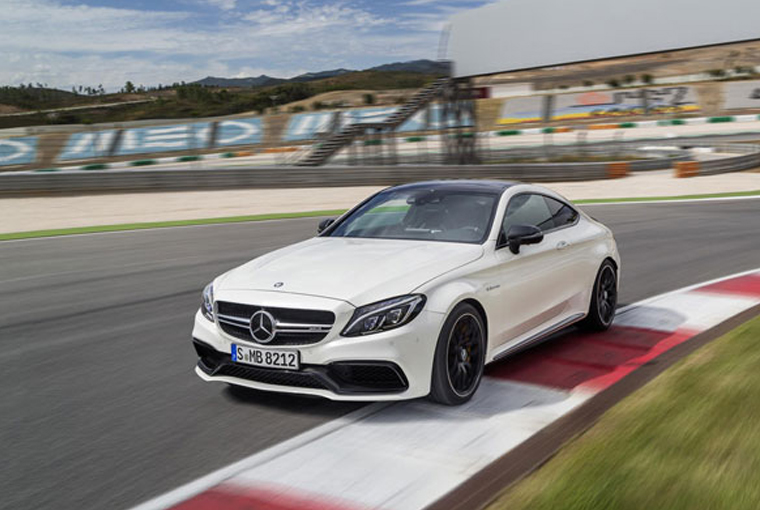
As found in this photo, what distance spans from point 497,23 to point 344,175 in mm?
8363

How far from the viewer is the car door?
5652mm

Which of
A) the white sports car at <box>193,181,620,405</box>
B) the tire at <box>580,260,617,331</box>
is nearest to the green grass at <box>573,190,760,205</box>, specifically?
the tire at <box>580,260,617,331</box>

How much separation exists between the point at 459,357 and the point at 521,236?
1111mm

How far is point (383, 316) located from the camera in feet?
15.7

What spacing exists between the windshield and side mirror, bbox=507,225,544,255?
19 centimetres

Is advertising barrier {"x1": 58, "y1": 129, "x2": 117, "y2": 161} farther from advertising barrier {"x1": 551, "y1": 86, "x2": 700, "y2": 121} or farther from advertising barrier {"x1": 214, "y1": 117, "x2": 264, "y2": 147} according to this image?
advertising barrier {"x1": 551, "y1": 86, "x2": 700, "y2": 121}

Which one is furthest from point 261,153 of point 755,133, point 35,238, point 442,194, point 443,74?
point 442,194

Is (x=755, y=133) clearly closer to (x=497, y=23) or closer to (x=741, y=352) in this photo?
(x=497, y=23)

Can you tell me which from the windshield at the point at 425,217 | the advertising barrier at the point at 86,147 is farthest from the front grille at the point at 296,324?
the advertising barrier at the point at 86,147

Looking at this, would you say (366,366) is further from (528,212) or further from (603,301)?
(603,301)

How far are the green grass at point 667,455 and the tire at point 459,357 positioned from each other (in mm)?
878

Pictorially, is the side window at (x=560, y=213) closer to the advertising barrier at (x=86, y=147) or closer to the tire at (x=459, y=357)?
the tire at (x=459, y=357)

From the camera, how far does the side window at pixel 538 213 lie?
20.6 feet

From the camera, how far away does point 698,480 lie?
3.86 meters
